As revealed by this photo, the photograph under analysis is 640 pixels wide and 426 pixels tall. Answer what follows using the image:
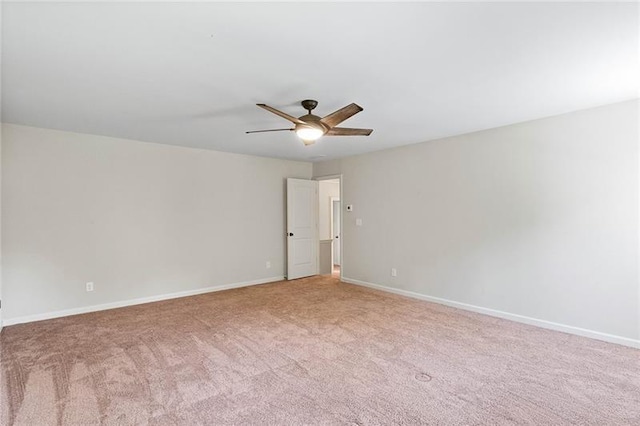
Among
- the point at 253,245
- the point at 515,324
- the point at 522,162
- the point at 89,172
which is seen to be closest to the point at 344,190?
the point at 253,245


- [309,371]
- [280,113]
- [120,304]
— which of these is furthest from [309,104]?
[120,304]

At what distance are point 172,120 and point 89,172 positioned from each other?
1663 millimetres

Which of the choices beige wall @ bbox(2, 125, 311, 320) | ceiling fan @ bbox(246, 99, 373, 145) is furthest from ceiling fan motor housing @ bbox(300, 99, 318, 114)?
beige wall @ bbox(2, 125, 311, 320)

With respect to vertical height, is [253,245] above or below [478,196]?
below

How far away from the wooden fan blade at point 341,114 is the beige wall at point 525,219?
245 cm

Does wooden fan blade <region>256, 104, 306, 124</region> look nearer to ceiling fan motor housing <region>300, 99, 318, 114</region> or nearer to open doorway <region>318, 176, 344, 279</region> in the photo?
ceiling fan motor housing <region>300, 99, 318, 114</region>

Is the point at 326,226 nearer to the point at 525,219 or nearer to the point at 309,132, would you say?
the point at 525,219

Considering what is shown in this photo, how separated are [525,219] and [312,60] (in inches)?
126

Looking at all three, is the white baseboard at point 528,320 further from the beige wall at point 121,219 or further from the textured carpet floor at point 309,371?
the beige wall at point 121,219

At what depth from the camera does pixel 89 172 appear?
4367 millimetres

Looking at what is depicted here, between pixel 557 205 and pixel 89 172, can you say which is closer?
pixel 557 205

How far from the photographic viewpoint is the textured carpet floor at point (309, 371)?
216cm

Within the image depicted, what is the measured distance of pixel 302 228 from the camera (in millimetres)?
6566

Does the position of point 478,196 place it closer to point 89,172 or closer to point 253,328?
point 253,328
